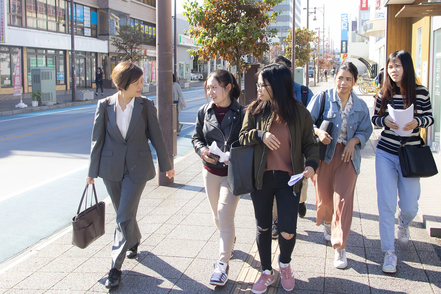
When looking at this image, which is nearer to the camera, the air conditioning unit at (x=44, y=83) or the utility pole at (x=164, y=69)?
the utility pole at (x=164, y=69)

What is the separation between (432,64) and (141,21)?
4495cm

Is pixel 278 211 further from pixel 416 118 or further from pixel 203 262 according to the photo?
pixel 416 118

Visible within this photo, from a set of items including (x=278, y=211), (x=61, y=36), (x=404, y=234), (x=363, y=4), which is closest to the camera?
(x=278, y=211)

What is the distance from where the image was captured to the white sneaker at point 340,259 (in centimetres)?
398

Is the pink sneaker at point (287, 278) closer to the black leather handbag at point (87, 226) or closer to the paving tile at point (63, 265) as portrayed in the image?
the black leather handbag at point (87, 226)

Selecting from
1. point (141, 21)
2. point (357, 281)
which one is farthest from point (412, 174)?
point (141, 21)

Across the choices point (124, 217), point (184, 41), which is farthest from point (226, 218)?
point (184, 41)

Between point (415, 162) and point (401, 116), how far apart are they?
1.38 feet

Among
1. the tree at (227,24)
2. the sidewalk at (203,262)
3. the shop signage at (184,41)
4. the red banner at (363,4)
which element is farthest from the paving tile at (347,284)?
the red banner at (363,4)

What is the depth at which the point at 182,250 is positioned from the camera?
4.49 m

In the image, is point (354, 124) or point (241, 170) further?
point (354, 124)

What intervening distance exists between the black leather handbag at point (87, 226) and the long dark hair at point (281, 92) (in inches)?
70.1

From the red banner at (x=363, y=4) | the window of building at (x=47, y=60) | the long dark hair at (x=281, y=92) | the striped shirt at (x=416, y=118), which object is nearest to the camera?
the long dark hair at (x=281, y=92)

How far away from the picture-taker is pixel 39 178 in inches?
319
